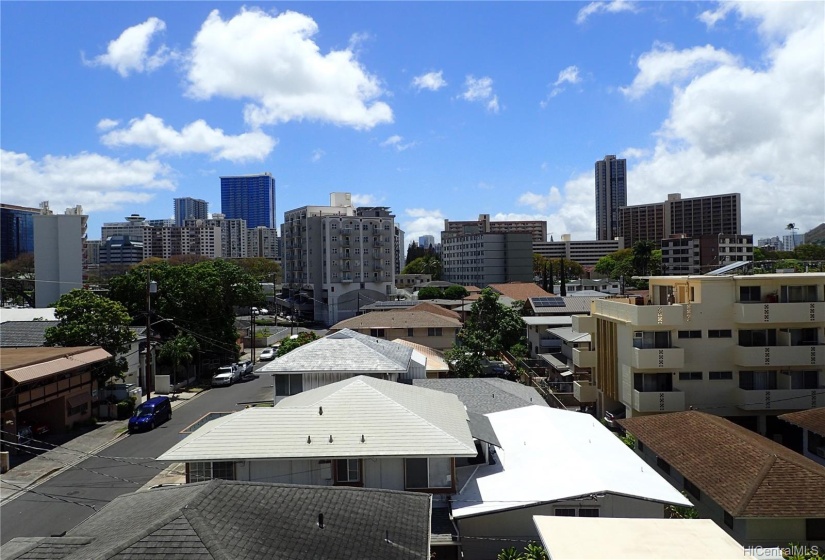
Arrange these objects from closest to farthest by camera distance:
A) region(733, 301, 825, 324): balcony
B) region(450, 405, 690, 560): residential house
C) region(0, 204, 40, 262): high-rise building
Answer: region(450, 405, 690, 560): residential house, region(733, 301, 825, 324): balcony, region(0, 204, 40, 262): high-rise building

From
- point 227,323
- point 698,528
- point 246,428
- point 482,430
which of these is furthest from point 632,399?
point 227,323

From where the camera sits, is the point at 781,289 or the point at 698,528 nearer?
the point at 698,528

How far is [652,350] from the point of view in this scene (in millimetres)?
27547

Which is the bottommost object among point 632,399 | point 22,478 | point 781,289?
point 22,478

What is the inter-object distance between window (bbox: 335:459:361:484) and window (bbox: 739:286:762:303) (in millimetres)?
21461

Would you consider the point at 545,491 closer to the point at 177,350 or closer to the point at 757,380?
the point at 757,380

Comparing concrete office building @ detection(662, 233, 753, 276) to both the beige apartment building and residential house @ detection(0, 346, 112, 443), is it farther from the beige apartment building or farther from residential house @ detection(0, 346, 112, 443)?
residential house @ detection(0, 346, 112, 443)

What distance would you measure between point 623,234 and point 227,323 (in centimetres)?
16949

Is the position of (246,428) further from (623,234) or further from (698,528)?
(623,234)

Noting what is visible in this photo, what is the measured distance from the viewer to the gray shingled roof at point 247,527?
955cm

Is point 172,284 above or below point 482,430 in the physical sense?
above

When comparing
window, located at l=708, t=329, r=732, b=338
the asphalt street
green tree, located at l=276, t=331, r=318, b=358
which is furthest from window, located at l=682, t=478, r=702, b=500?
green tree, located at l=276, t=331, r=318, b=358

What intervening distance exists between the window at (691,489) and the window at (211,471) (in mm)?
13836

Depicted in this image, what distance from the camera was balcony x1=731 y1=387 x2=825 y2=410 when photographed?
89.9 ft
